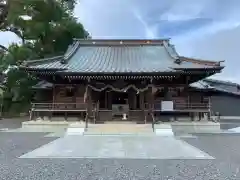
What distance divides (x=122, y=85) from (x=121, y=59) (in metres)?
2.68

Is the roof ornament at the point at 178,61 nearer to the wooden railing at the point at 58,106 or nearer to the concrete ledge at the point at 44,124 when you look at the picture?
the wooden railing at the point at 58,106

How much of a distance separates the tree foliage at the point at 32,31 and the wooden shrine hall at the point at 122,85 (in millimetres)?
6127

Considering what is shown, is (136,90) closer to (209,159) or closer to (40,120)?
(40,120)

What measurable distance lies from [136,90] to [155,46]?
222 inches

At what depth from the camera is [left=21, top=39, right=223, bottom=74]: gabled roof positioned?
15.5 metres

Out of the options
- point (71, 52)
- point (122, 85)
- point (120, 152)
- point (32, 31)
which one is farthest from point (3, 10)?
point (120, 152)

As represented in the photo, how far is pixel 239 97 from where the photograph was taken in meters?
28.0

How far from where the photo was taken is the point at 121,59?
18297 mm

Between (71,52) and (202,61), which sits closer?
(202,61)

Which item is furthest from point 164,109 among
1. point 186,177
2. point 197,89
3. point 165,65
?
point 186,177

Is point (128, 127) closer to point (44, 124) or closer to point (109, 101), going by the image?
point (109, 101)

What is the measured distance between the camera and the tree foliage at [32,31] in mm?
22062

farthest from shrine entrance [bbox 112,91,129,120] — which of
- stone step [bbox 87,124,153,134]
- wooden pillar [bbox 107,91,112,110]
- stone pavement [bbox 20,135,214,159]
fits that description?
stone pavement [bbox 20,135,214,159]

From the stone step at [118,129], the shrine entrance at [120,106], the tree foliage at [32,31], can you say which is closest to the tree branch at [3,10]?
the tree foliage at [32,31]
